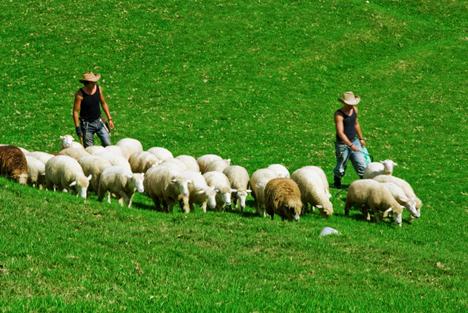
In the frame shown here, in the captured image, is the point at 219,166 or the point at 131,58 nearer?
the point at 219,166

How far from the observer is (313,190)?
61.5 feet

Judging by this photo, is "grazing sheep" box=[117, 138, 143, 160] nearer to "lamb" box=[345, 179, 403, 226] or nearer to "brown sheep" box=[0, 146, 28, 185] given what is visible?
"brown sheep" box=[0, 146, 28, 185]

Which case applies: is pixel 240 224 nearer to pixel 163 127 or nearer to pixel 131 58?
pixel 163 127

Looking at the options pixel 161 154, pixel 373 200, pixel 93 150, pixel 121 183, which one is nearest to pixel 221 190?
pixel 121 183

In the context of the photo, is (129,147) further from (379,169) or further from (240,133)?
(240,133)

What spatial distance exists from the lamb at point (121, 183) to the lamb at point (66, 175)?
0.43m

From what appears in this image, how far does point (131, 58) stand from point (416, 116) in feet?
54.4

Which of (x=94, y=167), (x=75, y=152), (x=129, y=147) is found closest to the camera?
(x=94, y=167)

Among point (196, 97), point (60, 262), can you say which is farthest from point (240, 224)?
point (196, 97)

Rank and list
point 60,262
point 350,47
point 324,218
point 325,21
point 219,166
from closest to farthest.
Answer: point 60,262
point 324,218
point 219,166
point 350,47
point 325,21

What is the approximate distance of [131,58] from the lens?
41.2 metres

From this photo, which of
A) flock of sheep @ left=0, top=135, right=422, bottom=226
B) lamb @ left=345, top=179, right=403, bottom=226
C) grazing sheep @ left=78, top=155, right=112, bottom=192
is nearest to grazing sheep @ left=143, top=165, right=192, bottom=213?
flock of sheep @ left=0, top=135, right=422, bottom=226

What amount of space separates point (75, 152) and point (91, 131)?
2.01 metres

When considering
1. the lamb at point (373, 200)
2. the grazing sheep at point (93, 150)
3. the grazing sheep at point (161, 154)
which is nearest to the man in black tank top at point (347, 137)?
the lamb at point (373, 200)
